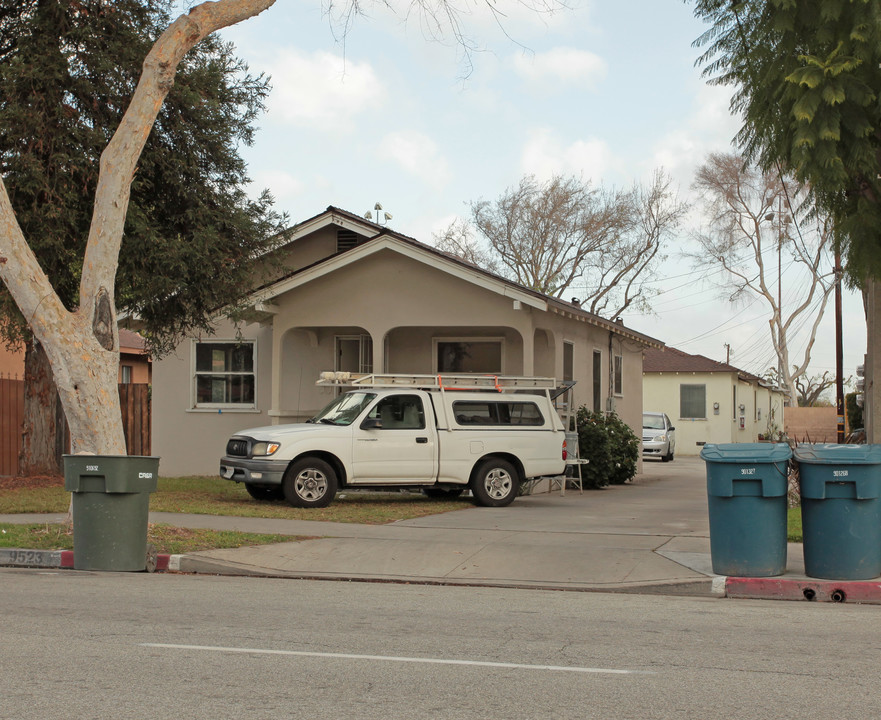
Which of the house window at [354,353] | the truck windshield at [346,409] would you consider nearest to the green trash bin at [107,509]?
the truck windshield at [346,409]

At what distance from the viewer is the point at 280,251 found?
65.2 feet

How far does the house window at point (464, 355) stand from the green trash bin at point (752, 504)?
39.0 feet

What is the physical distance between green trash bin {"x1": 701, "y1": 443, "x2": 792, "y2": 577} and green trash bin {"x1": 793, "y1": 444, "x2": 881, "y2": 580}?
0.32m

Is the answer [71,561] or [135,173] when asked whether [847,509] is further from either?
[135,173]

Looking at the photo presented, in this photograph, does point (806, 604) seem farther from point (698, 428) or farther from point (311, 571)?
point (698, 428)

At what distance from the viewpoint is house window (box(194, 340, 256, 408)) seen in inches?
868

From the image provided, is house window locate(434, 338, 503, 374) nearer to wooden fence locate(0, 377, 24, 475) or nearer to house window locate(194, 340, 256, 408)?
house window locate(194, 340, 256, 408)

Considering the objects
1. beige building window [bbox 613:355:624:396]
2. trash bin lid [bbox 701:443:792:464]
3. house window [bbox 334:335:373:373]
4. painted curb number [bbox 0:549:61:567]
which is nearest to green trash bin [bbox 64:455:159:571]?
painted curb number [bbox 0:549:61:567]

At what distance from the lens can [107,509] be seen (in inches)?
417

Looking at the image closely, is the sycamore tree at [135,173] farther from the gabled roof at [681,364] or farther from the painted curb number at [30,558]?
the gabled roof at [681,364]

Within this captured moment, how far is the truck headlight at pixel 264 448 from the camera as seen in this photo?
49.3ft

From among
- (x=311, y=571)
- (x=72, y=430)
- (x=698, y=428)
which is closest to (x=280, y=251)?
(x=72, y=430)

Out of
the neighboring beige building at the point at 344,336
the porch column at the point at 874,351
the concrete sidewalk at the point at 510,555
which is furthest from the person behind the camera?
the neighboring beige building at the point at 344,336

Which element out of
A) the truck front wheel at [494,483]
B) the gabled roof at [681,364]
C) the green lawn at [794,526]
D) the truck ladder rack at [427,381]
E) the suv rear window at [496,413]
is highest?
the gabled roof at [681,364]
